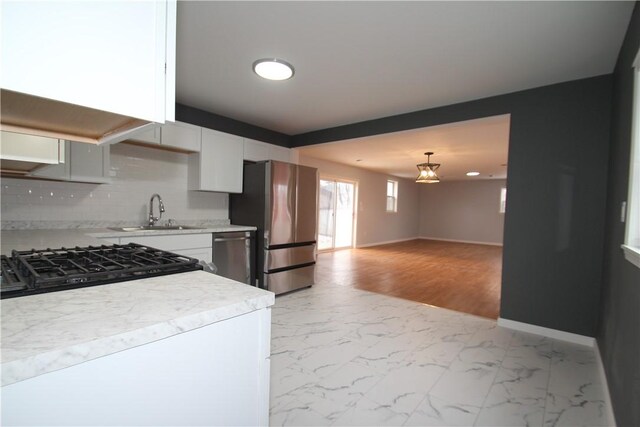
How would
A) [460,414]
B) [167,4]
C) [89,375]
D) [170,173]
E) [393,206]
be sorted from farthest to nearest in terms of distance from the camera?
[393,206] < [170,173] < [460,414] < [167,4] < [89,375]

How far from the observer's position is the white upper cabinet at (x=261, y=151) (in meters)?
3.95

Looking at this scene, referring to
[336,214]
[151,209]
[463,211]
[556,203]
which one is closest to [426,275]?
[556,203]

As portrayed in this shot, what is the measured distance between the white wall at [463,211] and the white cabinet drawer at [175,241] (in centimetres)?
969

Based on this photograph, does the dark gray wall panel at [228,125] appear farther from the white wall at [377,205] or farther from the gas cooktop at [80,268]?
the gas cooktop at [80,268]

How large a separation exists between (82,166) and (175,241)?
1027mm

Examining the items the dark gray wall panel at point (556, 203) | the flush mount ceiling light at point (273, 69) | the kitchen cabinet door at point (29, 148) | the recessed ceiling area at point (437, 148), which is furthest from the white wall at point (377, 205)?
the kitchen cabinet door at point (29, 148)

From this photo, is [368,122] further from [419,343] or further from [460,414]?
[460,414]

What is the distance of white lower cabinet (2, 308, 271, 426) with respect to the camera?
52 cm

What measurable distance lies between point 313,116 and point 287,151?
102 centimetres

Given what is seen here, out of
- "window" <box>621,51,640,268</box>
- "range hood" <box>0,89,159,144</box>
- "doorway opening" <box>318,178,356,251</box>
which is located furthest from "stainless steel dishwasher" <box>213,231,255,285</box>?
"doorway opening" <box>318,178,356,251</box>

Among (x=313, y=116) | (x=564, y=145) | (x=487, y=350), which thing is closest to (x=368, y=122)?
(x=313, y=116)

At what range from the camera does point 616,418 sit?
1492 mm

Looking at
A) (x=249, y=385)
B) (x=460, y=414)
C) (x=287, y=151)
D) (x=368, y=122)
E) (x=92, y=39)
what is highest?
(x=368, y=122)

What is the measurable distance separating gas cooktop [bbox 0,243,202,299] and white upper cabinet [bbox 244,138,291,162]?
2.72m
